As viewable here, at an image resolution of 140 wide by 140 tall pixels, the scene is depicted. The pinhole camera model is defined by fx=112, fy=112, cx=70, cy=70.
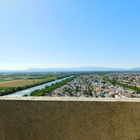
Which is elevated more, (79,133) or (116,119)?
(116,119)

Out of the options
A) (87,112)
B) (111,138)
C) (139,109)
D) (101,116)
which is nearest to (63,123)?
(87,112)

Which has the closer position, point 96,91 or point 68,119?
point 68,119

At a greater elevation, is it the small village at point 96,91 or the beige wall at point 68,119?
the beige wall at point 68,119

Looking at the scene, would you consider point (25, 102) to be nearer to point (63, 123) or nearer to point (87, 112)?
point (63, 123)

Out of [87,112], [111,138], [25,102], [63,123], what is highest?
[25,102]

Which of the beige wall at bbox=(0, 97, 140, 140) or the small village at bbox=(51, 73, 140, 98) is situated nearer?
the beige wall at bbox=(0, 97, 140, 140)

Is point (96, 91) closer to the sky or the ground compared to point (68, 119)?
closer to the ground

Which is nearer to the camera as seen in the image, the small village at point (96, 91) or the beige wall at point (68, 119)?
the beige wall at point (68, 119)

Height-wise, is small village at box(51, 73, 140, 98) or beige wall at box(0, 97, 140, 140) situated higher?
beige wall at box(0, 97, 140, 140)
